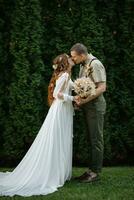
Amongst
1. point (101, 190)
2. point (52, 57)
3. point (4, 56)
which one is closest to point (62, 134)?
point (101, 190)

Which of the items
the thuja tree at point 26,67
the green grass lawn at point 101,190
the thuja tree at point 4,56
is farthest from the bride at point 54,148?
the thuja tree at point 4,56

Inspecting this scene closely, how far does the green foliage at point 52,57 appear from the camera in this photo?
9844 millimetres

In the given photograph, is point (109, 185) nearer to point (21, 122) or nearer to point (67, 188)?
point (67, 188)

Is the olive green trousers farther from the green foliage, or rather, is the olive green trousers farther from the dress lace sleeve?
the green foliage

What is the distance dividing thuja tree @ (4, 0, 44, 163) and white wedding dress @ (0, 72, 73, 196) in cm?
163

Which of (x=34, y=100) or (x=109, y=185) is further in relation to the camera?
(x=34, y=100)

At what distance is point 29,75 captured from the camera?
32.4 feet

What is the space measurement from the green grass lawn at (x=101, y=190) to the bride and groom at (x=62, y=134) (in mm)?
210

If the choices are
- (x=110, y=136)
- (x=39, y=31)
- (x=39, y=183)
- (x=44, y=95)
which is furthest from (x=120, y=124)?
(x=39, y=183)

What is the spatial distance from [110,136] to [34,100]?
1598mm

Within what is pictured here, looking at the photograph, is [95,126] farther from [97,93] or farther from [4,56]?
[4,56]

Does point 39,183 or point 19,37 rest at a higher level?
point 19,37

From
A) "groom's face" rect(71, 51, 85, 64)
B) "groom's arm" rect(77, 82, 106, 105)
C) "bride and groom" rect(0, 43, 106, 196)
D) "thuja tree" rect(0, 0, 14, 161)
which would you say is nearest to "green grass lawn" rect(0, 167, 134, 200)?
"bride and groom" rect(0, 43, 106, 196)

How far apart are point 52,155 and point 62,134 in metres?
0.38
